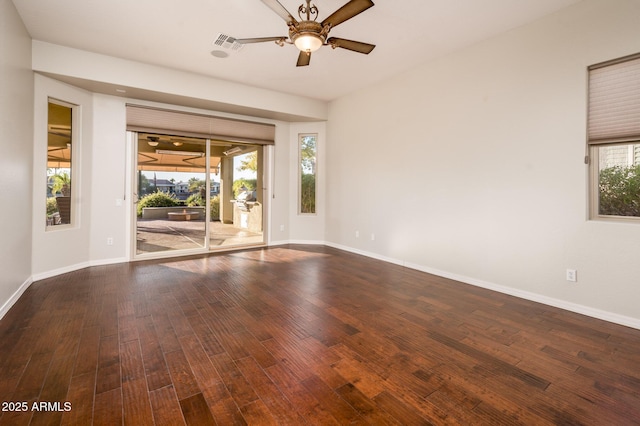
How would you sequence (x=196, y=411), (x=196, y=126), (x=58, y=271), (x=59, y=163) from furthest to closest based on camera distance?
(x=196, y=126) → (x=59, y=163) → (x=58, y=271) → (x=196, y=411)

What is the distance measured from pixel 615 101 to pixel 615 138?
36 cm

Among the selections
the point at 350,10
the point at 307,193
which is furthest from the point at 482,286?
the point at 307,193

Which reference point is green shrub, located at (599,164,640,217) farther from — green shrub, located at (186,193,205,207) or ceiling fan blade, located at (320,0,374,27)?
green shrub, located at (186,193,205,207)

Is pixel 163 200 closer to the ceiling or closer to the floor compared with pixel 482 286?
closer to the ceiling

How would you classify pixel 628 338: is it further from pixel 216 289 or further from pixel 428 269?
pixel 216 289

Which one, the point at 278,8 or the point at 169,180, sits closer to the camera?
the point at 278,8

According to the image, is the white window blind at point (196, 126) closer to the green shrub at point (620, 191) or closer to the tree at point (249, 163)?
the tree at point (249, 163)

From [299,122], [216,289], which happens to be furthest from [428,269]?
[299,122]

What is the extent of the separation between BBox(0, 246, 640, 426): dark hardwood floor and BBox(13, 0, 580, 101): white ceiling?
3138 millimetres

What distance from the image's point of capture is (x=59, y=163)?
4.36 m

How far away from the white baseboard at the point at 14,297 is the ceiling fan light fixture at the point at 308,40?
12.4 feet

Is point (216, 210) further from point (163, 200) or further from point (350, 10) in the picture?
point (350, 10)

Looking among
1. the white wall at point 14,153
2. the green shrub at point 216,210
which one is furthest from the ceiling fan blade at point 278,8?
the green shrub at point 216,210

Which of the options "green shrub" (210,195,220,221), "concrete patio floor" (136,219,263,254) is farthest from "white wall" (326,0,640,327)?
"green shrub" (210,195,220,221)
